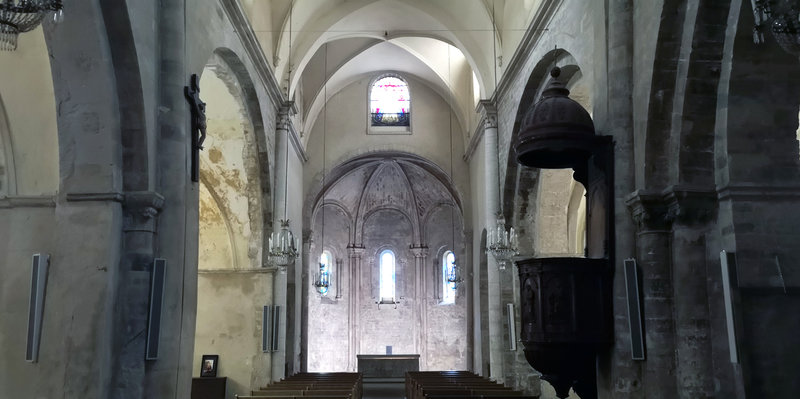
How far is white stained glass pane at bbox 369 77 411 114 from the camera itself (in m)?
27.3

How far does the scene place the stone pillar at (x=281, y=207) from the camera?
18.1 m

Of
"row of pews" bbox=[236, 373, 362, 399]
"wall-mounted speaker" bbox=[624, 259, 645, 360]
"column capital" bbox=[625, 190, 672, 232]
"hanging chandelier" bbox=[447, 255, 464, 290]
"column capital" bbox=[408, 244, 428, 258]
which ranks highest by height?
"column capital" bbox=[408, 244, 428, 258]

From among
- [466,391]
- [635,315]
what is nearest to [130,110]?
[635,315]

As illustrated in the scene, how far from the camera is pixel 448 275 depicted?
31.5 meters

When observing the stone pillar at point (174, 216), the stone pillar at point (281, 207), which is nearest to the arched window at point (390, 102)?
the stone pillar at point (281, 207)

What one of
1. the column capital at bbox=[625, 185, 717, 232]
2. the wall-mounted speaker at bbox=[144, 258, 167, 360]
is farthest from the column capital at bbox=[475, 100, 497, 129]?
the wall-mounted speaker at bbox=[144, 258, 167, 360]

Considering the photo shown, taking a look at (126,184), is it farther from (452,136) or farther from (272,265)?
(452,136)

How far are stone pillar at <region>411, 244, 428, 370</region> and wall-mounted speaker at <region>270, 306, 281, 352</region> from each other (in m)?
12.9

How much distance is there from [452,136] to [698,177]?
61.4ft

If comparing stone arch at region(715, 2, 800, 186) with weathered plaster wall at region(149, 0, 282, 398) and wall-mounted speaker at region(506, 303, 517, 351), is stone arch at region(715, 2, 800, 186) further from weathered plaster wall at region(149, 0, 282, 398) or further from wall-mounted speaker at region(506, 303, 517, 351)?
wall-mounted speaker at region(506, 303, 517, 351)

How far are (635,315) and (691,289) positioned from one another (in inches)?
25.9

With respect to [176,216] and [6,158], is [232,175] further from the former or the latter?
[176,216]

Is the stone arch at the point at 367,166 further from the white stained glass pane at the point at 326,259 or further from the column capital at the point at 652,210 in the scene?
the column capital at the point at 652,210

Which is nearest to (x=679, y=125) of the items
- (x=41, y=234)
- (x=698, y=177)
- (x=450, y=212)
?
(x=698, y=177)
